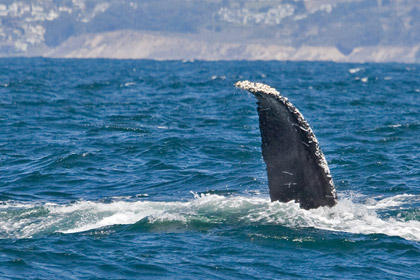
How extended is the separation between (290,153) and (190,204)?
3.42 metres

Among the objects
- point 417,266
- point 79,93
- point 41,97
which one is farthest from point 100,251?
point 79,93

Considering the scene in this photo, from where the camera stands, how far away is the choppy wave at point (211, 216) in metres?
12.5

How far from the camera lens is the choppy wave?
12.5 m

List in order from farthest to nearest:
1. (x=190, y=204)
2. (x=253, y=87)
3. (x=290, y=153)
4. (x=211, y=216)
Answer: (x=190, y=204)
(x=211, y=216)
(x=290, y=153)
(x=253, y=87)

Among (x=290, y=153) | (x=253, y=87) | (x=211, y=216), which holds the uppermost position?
(x=253, y=87)

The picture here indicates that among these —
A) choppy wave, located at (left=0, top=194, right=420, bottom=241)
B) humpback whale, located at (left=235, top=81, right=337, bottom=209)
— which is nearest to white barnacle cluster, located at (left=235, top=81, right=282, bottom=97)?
humpback whale, located at (left=235, top=81, right=337, bottom=209)

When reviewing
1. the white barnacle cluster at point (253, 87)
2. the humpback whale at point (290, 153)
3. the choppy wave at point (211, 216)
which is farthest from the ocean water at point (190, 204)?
the white barnacle cluster at point (253, 87)

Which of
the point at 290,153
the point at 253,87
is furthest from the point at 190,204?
the point at 253,87

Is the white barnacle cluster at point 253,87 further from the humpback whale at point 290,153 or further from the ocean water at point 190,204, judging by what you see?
the ocean water at point 190,204

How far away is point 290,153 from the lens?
11469 millimetres

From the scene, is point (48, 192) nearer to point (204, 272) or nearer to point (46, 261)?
point (46, 261)

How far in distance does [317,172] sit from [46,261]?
4.43 metres

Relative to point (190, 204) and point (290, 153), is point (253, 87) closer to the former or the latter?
point (290, 153)

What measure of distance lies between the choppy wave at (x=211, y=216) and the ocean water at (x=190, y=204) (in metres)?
0.03
